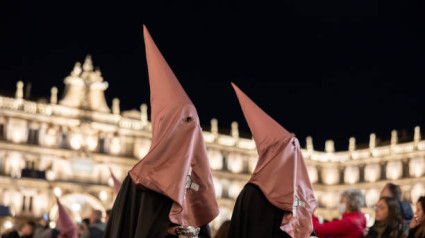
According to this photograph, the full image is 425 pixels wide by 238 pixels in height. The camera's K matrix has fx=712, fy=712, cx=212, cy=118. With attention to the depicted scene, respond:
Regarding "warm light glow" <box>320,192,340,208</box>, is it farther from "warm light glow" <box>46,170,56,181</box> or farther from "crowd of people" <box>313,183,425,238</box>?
"crowd of people" <box>313,183,425,238</box>

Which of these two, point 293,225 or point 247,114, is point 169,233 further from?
point 247,114

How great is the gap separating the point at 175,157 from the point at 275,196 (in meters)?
2.01

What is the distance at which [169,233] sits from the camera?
5727 millimetres

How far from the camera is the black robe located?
216 inches

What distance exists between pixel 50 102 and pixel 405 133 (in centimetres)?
3495

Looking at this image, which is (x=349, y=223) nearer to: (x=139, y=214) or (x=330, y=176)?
(x=139, y=214)

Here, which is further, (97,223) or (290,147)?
(97,223)

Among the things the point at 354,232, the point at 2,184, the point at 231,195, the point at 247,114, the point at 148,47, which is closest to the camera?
the point at 148,47

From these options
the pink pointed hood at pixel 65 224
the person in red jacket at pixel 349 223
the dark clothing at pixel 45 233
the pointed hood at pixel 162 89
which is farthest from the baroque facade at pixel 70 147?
the pointed hood at pixel 162 89

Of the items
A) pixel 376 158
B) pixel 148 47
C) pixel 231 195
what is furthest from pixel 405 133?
pixel 148 47

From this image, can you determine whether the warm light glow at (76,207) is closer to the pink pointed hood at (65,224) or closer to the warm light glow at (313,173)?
the warm light glow at (313,173)

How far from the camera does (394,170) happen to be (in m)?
69.0

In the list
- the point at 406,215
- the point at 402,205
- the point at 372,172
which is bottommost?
the point at 406,215

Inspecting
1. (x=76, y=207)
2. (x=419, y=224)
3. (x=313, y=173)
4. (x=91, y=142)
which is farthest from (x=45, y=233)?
(x=313, y=173)
